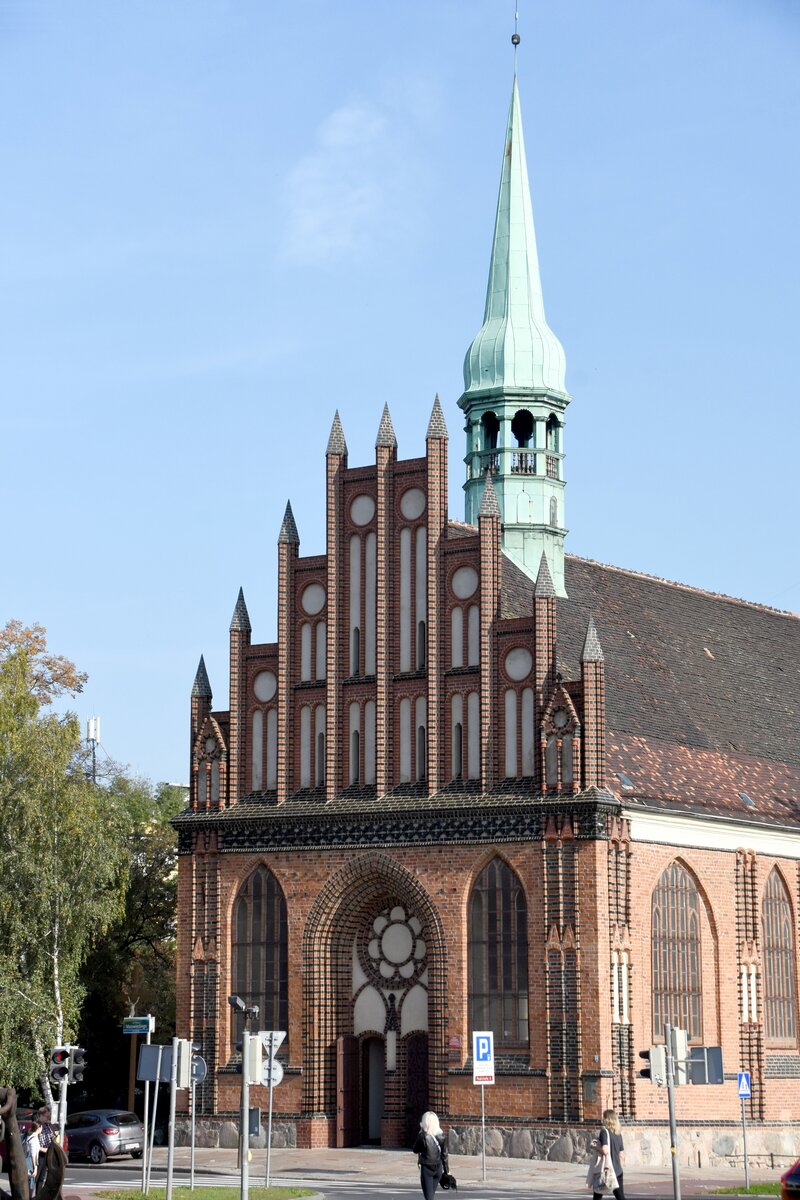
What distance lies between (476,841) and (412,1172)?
804 centimetres

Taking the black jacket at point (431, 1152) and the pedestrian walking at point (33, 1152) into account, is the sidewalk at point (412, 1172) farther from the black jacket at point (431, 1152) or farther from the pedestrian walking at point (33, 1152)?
the pedestrian walking at point (33, 1152)

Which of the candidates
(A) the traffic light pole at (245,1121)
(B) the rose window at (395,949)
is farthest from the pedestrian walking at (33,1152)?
(B) the rose window at (395,949)

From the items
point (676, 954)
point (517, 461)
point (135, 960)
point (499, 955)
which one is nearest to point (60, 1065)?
point (499, 955)

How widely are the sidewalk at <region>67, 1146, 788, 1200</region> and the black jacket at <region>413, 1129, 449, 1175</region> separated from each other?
3985 mm

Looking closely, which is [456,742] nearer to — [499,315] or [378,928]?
[378,928]

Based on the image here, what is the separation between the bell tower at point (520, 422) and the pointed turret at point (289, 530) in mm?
4868

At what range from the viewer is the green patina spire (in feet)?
177

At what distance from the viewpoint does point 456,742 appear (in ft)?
158

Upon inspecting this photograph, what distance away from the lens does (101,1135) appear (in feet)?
160

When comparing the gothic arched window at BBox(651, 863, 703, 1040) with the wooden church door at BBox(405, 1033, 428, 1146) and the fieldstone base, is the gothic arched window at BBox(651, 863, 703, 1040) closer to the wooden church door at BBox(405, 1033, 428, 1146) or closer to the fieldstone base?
the fieldstone base

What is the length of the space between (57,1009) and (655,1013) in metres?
15.0

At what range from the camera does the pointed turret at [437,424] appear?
49.3 m

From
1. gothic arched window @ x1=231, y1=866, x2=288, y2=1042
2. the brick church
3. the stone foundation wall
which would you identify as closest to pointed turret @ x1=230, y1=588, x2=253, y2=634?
the brick church

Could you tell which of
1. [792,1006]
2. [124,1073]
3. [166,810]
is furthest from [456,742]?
[166,810]
